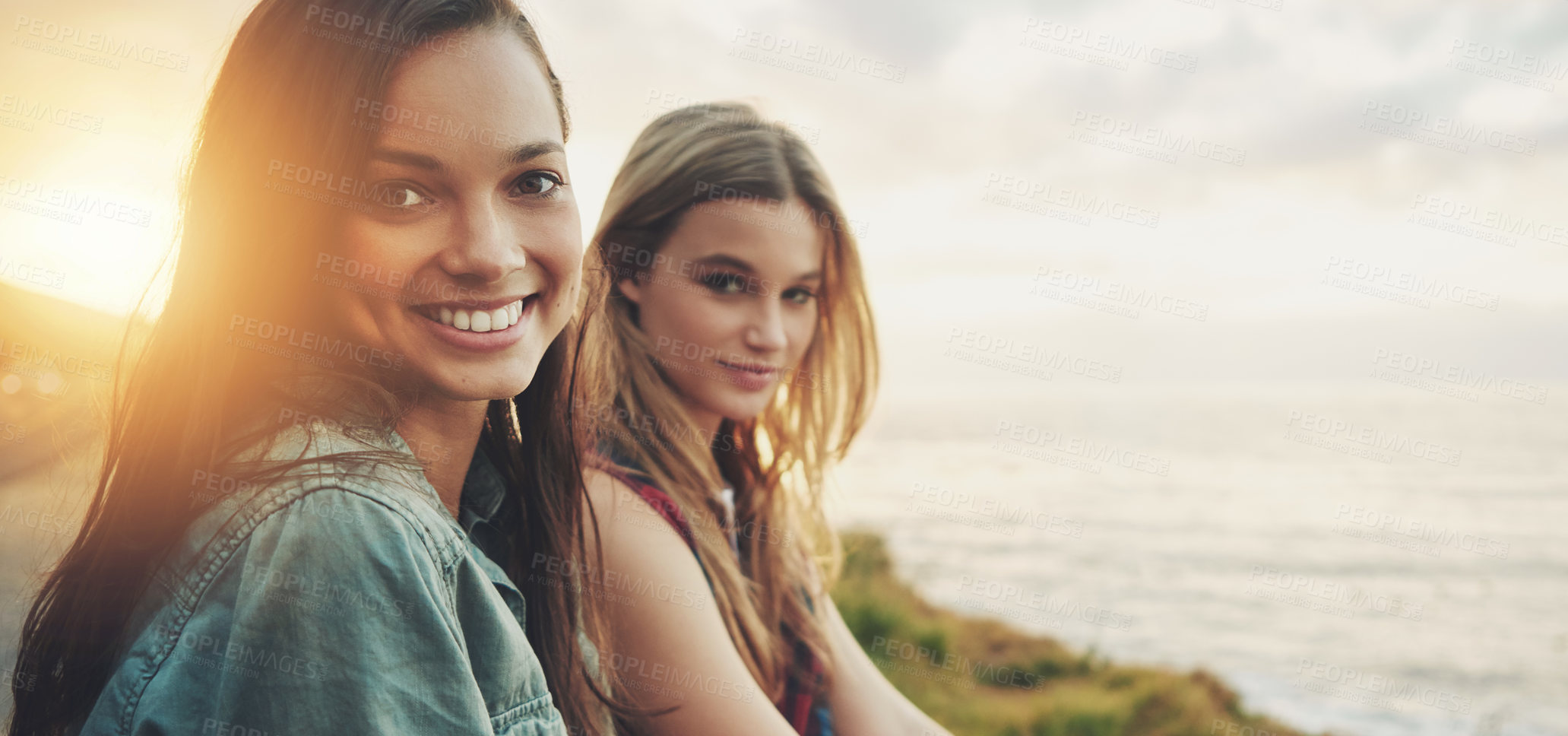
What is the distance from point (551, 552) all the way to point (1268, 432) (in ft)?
185

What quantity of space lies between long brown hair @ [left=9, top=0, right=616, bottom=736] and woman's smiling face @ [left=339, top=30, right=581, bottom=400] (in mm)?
34

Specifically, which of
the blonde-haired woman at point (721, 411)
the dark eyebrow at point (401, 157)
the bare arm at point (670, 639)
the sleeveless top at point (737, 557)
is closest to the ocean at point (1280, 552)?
the blonde-haired woman at point (721, 411)

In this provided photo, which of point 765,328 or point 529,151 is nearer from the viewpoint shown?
point 529,151

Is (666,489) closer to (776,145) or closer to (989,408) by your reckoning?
(776,145)

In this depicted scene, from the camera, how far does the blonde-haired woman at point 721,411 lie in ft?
6.24

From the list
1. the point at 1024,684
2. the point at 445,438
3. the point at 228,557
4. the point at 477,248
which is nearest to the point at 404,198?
the point at 477,248

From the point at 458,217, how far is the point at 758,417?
1570mm

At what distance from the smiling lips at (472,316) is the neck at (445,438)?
181 mm

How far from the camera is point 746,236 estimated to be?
237 cm

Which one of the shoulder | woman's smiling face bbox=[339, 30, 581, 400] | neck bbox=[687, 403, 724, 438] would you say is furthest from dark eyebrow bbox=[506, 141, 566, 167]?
neck bbox=[687, 403, 724, 438]

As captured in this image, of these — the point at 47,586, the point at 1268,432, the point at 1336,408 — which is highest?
the point at 1336,408

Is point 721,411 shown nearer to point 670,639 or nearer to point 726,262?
point 726,262

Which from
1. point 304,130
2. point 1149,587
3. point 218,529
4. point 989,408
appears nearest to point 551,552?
point 218,529

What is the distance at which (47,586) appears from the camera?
54.1 inches
